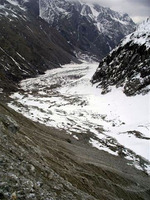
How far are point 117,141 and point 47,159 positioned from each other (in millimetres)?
27236

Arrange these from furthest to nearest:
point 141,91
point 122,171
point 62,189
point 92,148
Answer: point 141,91 < point 92,148 < point 122,171 < point 62,189

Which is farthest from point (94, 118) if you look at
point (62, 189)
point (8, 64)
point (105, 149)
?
point (8, 64)

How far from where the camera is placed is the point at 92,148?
42.6m

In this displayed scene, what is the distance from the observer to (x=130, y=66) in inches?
3701

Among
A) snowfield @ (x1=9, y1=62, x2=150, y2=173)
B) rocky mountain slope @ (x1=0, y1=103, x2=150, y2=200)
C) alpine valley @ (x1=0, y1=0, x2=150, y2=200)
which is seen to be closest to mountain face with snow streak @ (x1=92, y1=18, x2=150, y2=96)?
alpine valley @ (x1=0, y1=0, x2=150, y2=200)

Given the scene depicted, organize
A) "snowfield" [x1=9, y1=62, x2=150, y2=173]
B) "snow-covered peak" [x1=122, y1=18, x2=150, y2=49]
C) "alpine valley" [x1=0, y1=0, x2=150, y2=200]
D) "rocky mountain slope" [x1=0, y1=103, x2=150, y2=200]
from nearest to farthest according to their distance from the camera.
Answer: "rocky mountain slope" [x1=0, y1=103, x2=150, y2=200] → "alpine valley" [x1=0, y1=0, x2=150, y2=200] → "snowfield" [x1=9, y1=62, x2=150, y2=173] → "snow-covered peak" [x1=122, y1=18, x2=150, y2=49]

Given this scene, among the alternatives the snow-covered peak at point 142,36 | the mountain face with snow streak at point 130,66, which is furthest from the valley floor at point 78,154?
the snow-covered peak at point 142,36

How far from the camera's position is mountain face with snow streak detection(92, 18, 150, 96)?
3282 inches

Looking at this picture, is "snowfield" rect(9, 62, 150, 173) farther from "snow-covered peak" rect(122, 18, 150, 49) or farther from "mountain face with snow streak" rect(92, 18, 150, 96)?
"snow-covered peak" rect(122, 18, 150, 49)

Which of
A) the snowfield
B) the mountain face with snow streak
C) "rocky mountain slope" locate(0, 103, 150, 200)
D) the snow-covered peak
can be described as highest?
the snow-covered peak

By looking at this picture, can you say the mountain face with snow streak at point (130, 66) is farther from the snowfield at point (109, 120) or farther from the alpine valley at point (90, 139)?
the snowfield at point (109, 120)

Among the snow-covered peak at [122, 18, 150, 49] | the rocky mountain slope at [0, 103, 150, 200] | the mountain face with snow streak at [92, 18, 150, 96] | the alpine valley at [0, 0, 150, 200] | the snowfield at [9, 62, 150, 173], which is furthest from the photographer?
the snow-covered peak at [122, 18, 150, 49]

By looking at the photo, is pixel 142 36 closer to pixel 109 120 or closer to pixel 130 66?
pixel 130 66

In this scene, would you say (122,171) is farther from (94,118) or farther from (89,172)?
(94,118)
